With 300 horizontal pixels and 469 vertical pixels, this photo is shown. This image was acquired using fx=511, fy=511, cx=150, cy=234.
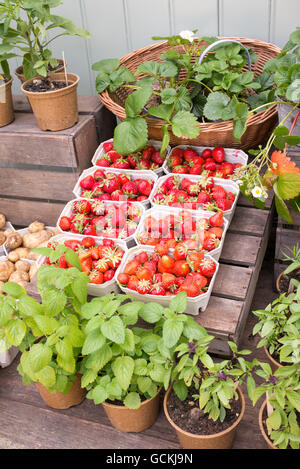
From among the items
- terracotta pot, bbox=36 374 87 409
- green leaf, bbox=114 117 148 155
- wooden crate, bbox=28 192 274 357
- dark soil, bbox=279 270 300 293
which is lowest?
terracotta pot, bbox=36 374 87 409

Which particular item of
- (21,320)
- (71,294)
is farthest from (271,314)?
(21,320)

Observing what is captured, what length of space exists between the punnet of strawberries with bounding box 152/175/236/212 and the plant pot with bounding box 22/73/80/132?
55cm

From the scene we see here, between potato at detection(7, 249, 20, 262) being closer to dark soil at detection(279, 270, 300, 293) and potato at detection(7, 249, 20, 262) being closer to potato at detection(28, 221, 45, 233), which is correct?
potato at detection(28, 221, 45, 233)

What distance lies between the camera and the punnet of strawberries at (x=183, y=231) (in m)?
1.85

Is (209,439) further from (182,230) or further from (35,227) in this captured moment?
(35,227)

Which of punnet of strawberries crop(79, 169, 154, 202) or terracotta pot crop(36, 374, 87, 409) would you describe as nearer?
terracotta pot crop(36, 374, 87, 409)

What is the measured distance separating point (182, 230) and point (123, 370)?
64 centimetres

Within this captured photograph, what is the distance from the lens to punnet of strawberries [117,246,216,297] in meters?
1.72

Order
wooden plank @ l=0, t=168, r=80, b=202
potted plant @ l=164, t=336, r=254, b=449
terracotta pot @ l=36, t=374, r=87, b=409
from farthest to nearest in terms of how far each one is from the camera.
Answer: wooden plank @ l=0, t=168, r=80, b=202, terracotta pot @ l=36, t=374, r=87, b=409, potted plant @ l=164, t=336, r=254, b=449

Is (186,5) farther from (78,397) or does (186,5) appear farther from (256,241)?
(78,397)

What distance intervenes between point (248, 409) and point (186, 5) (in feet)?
6.03

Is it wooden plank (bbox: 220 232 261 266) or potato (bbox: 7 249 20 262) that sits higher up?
wooden plank (bbox: 220 232 261 266)

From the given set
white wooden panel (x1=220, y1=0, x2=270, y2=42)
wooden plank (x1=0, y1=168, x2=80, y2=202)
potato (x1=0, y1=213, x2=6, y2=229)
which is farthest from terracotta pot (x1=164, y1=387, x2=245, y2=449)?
white wooden panel (x1=220, y1=0, x2=270, y2=42)

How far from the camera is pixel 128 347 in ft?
4.88
